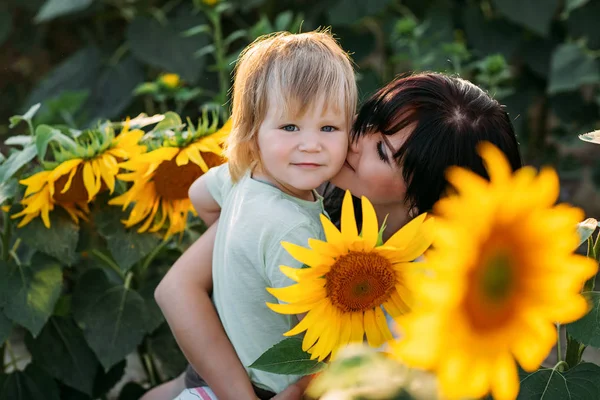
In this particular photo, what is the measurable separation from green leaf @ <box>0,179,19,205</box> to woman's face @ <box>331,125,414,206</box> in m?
0.45

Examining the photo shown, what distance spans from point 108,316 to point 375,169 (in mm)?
514

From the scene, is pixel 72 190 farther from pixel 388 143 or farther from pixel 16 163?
pixel 388 143

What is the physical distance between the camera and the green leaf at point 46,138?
113cm

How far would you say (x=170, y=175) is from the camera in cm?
117

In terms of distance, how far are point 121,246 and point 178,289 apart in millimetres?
155

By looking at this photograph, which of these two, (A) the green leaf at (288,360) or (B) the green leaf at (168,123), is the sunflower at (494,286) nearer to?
(A) the green leaf at (288,360)

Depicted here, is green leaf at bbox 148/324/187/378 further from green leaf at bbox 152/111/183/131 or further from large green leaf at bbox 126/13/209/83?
large green leaf at bbox 126/13/209/83

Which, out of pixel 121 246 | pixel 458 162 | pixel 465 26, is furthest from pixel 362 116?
pixel 465 26

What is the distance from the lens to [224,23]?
2701 millimetres

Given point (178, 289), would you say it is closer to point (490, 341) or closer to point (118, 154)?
point (118, 154)

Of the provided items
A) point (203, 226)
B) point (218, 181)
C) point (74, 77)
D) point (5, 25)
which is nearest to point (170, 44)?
point (74, 77)

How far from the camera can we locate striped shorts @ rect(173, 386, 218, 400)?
1069 millimetres

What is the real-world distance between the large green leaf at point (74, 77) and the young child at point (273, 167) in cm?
162

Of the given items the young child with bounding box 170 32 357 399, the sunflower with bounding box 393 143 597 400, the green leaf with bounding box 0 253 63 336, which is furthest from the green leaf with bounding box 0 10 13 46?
the sunflower with bounding box 393 143 597 400
